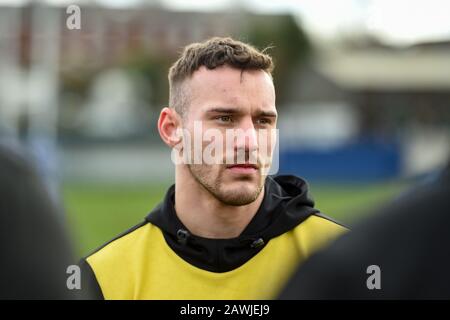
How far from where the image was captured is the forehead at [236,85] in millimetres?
1956

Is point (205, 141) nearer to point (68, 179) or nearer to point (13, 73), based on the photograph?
point (68, 179)

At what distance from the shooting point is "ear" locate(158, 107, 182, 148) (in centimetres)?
204

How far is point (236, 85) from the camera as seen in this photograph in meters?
1.96

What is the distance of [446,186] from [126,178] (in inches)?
770

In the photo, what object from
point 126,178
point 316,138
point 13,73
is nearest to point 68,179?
point 126,178

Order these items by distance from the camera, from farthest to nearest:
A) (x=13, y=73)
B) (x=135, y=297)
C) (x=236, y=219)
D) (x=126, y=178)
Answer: (x=13, y=73) → (x=126, y=178) → (x=236, y=219) → (x=135, y=297)

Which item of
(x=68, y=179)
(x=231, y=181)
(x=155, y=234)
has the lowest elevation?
(x=68, y=179)

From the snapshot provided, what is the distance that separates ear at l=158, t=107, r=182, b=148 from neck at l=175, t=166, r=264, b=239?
0.14 metres

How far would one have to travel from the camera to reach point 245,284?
2057mm

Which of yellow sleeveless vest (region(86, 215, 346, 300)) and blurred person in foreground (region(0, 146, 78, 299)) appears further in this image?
yellow sleeveless vest (region(86, 215, 346, 300))

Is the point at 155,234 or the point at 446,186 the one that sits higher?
the point at 446,186

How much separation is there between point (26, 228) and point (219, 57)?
1.13 metres

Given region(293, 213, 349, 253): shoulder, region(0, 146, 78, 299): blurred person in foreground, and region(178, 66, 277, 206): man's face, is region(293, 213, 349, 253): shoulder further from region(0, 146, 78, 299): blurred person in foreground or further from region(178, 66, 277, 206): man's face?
region(0, 146, 78, 299): blurred person in foreground

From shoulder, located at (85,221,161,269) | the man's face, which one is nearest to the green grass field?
shoulder, located at (85,221,161,269)
